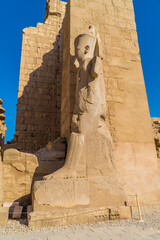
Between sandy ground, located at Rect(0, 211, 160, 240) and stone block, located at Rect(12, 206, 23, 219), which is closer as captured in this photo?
sandy ground, located at Rect(0, 211, 160, 240)

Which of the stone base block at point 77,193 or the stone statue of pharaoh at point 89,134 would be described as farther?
the stone statue of pharaoh at point 89,134

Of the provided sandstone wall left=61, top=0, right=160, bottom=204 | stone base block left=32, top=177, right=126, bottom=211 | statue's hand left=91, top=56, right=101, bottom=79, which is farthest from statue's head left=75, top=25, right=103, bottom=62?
stone base block left=32, top=177, right=126, bottom=211

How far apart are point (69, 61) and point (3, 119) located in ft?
13.3

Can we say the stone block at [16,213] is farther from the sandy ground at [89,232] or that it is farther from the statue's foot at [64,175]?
the statue's foot at [64,175]

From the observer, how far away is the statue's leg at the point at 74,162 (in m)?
2.93

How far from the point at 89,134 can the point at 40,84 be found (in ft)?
22.4

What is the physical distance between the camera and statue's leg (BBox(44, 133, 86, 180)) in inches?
115

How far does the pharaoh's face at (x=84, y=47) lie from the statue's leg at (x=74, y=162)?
161 centimetres

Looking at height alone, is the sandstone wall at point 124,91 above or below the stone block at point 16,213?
above

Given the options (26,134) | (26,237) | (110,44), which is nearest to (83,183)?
(26,237)

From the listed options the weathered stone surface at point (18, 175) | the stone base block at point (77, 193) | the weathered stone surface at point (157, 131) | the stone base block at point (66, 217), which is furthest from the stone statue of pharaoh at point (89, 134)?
the weathered stone surface at point (157, 131)

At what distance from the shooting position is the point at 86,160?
317 centimetres

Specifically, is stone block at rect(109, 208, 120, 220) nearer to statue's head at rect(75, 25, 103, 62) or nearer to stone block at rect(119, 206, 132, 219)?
stone block at rect(119, 206, 132, 219)

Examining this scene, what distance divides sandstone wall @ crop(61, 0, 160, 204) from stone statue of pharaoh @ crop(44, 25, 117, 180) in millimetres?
914
